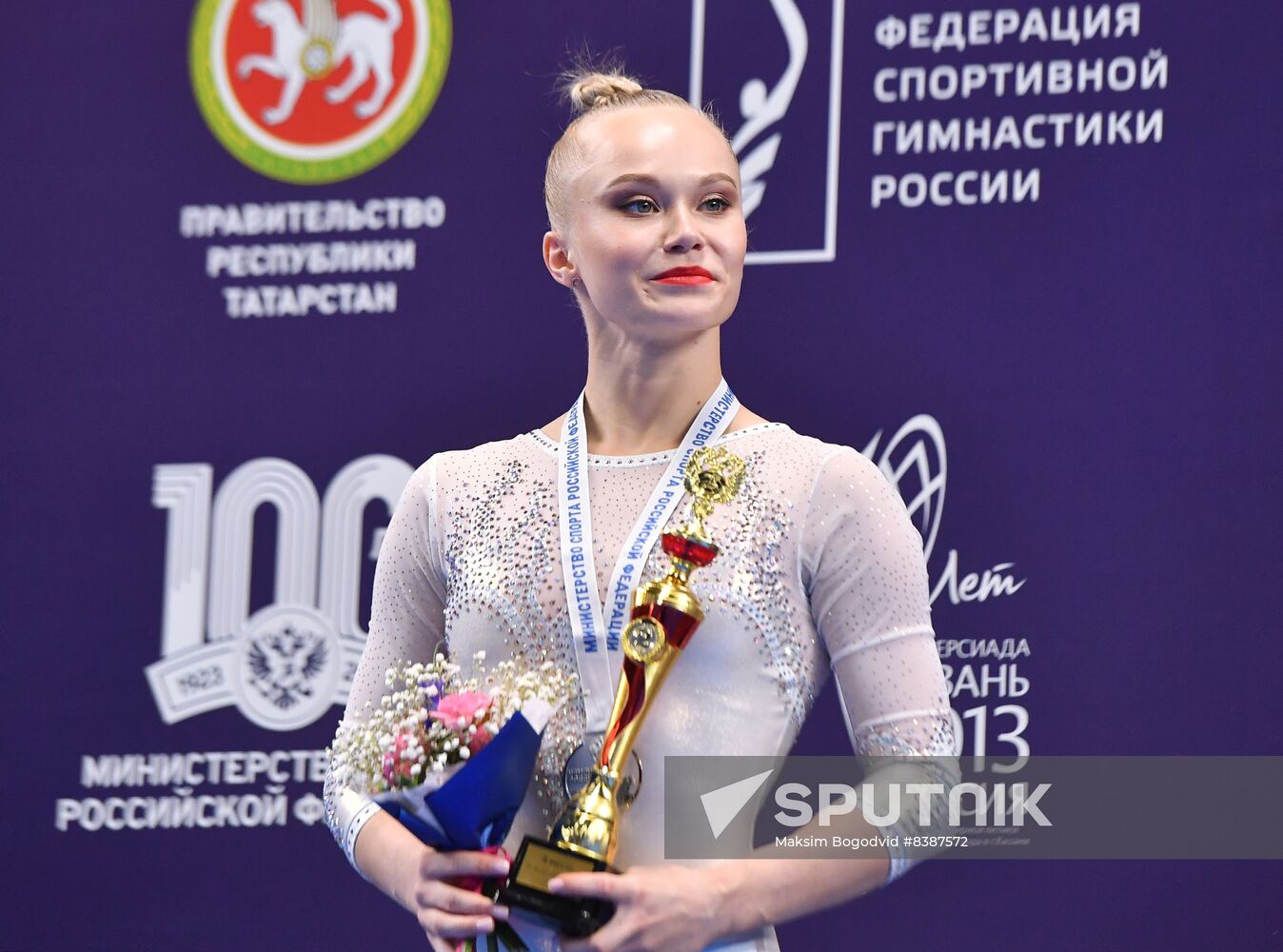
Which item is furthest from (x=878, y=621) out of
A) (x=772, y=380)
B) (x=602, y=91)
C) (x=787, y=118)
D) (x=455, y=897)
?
(x=787, y=118)

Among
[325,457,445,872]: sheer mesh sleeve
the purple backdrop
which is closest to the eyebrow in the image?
[325,457,445,872]: sheer mesh sleeve

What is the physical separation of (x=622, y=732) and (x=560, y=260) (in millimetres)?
627

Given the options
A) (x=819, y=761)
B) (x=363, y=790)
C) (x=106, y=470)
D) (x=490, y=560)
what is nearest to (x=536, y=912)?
(x=363, y=790)

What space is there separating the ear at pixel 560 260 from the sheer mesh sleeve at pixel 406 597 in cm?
29

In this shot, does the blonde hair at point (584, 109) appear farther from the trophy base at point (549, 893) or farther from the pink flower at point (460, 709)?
the trophy base at point (549, 893)

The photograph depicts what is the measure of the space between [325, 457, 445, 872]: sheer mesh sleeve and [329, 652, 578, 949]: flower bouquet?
0.69 feet

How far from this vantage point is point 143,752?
10.5 ft

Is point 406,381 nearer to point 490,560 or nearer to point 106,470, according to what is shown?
point 106,470

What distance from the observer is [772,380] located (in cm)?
300

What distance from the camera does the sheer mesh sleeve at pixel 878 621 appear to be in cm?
179

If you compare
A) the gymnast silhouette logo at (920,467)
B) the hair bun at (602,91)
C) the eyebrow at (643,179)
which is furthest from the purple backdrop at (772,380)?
the eyebrow at (643,179)

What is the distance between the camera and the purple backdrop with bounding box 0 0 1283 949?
2.77 meters

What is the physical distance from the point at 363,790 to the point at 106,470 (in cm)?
160

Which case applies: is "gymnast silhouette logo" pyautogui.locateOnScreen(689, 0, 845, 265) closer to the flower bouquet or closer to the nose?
the nose
